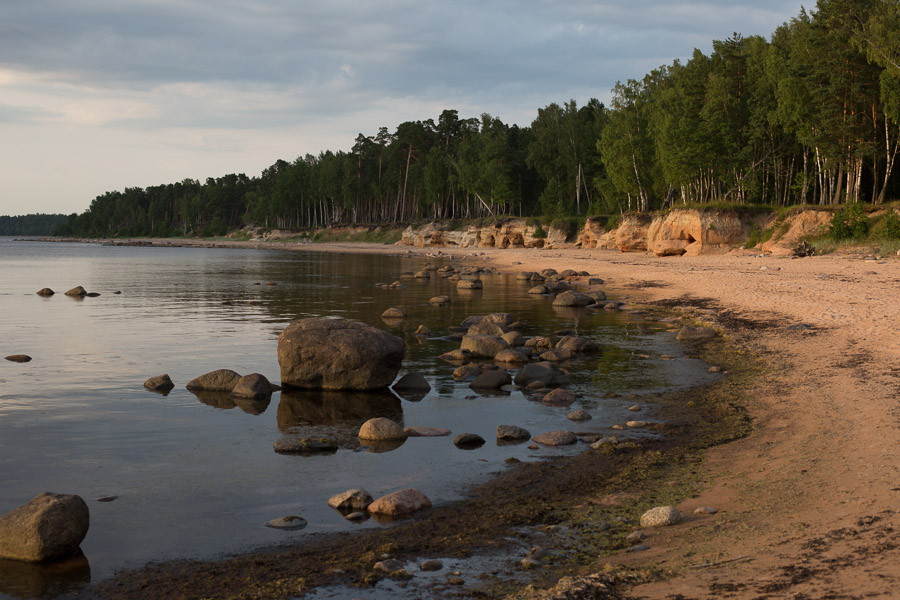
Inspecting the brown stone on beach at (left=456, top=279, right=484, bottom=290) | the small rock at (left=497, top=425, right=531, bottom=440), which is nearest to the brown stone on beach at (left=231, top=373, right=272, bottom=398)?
the small rock at (left=497, top=425, right=531, bottom=440)

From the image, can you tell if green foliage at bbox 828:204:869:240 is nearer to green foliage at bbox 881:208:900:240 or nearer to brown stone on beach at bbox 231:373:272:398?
green foliage at bbox 881:208:900:240

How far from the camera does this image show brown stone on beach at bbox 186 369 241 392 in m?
14.3

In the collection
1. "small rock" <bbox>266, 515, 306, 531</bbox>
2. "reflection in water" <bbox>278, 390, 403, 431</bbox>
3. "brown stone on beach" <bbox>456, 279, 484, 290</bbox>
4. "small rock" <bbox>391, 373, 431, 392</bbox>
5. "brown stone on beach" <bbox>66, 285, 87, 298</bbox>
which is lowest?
"small rock" <bbox>266, 515, 306, 531</bbox>

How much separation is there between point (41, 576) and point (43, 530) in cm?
46

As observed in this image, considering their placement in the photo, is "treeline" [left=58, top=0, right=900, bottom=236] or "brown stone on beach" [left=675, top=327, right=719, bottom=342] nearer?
"brown stone on beach" [left=675, top=327, right=719, bottom=342]

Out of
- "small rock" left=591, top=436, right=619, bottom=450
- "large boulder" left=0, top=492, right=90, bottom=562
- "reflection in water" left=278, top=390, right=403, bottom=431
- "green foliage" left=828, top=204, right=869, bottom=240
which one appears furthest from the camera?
"green foliage" left=828, top=204, right=869, bottom=240

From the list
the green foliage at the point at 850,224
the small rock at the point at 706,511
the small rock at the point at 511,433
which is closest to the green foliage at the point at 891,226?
the green foliage at the point at 850,224

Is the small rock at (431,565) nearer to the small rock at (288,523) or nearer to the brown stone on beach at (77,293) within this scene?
the small rock at (288,523)

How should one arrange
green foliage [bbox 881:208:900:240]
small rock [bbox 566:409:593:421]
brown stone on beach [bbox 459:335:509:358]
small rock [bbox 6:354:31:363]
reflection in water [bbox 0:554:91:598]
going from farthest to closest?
green foliage [bbox 881:208:900:240] < brown stone on beach [bbox 459:335:509:358] < small rock [bbox 6:354:31:363] < small rock [bbox 566:409:593:421] < reflection in water [bbox 0:554:91:598]

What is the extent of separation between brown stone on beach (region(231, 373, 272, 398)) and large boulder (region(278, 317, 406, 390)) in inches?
23.7

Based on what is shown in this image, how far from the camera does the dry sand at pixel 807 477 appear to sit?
5188 mm

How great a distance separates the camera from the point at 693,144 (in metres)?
56.9

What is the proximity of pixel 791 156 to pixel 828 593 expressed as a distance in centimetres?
5918

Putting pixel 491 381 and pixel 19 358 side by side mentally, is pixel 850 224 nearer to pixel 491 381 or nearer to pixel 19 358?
pixel 491 381
